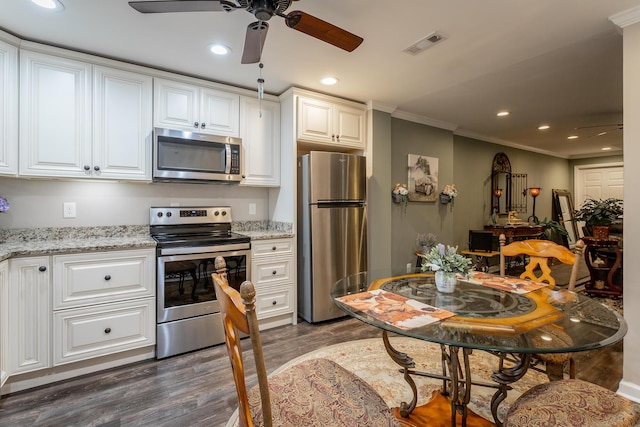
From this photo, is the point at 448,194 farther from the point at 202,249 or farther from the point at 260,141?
the point at 202,249

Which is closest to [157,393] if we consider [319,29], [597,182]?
[319,29]

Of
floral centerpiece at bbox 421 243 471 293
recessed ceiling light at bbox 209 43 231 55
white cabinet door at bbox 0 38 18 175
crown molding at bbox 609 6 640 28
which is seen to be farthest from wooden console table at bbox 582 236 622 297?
white cabinet door at bbox 0 38 18 175

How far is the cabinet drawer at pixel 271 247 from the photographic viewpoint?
2.94 meters

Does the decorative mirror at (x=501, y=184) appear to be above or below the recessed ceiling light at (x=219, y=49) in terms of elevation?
below

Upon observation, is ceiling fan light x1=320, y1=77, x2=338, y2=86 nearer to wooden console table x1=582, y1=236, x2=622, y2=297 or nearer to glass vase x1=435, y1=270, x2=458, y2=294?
glass vase x1=435, y1=270, x2=458, y2=294

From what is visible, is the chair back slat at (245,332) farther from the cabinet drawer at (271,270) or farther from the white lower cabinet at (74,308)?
the cabinet drawer at (271,270)

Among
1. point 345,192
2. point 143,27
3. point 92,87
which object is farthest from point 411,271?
point 92,87

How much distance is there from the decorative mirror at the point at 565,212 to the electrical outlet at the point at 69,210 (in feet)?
29.0

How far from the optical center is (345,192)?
3297mm

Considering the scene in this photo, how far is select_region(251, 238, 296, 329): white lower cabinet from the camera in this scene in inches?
117

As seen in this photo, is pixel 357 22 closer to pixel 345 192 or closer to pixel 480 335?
pixel 345 192

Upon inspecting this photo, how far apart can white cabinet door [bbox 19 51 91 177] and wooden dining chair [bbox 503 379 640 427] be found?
306 centimetres

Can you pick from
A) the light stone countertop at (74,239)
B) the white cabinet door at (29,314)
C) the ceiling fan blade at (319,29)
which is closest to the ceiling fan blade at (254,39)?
the ceiling fan blade at (319,29)

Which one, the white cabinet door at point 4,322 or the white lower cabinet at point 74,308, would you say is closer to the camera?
the white cabinet door at point 4,322
